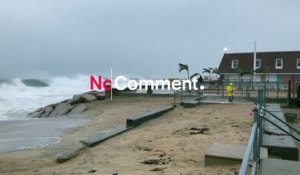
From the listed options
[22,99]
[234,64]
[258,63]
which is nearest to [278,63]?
[258,63]

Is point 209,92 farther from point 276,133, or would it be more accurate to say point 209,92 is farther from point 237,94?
point 276,133

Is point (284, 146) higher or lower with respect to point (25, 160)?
higher

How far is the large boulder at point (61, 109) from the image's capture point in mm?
22052

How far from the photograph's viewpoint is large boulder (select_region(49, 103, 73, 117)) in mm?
22052

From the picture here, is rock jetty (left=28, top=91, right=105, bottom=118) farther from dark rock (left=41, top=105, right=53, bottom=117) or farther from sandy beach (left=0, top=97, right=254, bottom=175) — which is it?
sandy beach (left=0, top=97, right=254, bottom=175)

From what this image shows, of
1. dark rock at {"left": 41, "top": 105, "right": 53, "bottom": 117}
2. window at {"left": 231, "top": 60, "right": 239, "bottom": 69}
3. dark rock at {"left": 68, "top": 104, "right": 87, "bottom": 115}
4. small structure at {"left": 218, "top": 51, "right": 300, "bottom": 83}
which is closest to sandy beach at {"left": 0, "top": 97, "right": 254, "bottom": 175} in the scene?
dark rock at {"left": 68, "top": 104, "right": 87, "bottom": 115}

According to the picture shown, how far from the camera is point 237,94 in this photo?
991 inches

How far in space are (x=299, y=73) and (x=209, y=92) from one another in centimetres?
2600

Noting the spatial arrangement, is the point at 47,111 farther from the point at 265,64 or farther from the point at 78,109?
the point at 265,64

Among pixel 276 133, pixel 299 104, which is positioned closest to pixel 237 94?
pixel 299 104

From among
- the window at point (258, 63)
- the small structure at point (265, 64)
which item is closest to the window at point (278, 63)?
the small structure at point (265, 64)

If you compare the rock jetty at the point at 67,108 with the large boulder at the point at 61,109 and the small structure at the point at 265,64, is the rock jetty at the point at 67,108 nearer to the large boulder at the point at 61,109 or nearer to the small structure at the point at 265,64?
the large boulder at the point at 61,109

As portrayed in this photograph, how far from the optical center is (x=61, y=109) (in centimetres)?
2316

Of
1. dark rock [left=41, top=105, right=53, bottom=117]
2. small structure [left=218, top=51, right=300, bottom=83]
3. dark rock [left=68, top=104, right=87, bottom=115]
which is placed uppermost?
small structure [left=218, top=51, right=300, bottom=83]
